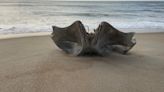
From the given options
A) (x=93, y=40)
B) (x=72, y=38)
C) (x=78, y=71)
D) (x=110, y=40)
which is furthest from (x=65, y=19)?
(x=78, y=71)

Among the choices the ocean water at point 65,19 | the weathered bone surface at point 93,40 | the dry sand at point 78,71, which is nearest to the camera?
the dry sand at point 78,71

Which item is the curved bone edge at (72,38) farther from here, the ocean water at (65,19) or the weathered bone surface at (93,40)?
the ocean water at (65,19)

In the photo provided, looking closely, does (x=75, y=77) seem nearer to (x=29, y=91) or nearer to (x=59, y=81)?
(x=59, y=81)

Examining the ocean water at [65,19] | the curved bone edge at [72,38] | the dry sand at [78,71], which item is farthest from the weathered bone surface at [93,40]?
the ocean water at [65,19]

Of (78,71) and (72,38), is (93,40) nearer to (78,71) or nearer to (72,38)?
(72,38)

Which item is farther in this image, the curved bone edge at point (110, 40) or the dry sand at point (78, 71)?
the curved bone edge at point (110, 40)

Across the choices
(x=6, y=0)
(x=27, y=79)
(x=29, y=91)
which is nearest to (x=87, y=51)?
(x=27, y=79)

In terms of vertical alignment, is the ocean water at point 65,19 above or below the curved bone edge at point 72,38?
below
